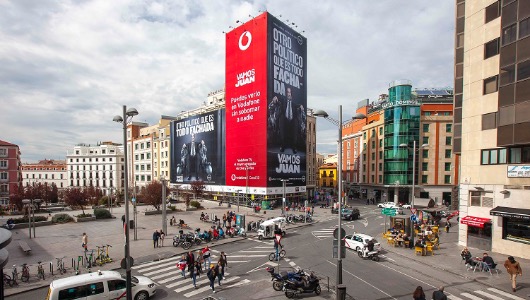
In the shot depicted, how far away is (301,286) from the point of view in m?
15.1

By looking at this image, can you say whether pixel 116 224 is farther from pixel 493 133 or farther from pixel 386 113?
pixel 386 113

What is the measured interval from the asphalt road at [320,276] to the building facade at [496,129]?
8121 mm

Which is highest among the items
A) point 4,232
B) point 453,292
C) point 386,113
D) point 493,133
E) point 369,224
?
point 386,113

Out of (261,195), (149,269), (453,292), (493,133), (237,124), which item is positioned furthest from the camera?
(237,124)

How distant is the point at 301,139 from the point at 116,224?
127ft

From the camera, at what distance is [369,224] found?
3897 centimetres

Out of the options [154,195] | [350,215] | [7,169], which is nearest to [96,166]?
[7,169]

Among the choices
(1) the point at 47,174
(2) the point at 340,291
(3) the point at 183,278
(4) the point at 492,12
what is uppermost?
(4) the point at 492,12

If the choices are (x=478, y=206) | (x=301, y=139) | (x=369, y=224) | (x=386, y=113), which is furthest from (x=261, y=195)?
(x=478, y=206)

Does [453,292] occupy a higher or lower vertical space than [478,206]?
lower

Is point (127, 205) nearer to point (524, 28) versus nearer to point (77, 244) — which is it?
point (77, 244)

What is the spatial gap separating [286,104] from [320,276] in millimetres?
45593

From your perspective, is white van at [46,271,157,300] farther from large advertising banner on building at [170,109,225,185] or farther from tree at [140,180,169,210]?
large advertising banner on building at [170,109,225,185]

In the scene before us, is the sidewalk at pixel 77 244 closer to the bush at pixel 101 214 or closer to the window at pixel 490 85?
the bush at pixel 101 214
